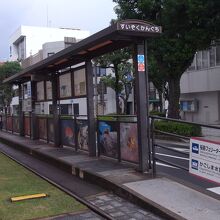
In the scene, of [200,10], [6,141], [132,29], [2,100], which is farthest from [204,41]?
[2,100]

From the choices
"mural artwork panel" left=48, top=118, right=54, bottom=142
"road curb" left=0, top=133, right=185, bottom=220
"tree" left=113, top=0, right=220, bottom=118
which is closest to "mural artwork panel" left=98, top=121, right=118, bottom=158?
"road curb" left=0, top=133, right=185, bottom=220

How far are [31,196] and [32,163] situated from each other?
5.29 metres

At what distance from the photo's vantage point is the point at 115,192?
8266 millimetres

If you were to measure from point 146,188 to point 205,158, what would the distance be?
4.11ft

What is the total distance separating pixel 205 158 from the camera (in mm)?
7254

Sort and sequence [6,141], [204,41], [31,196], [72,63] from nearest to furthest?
[31,196] < [72,63] < [6,141] < [204,41]

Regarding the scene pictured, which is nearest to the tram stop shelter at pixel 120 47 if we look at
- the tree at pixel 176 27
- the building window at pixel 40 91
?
the building window at pixel 40 91

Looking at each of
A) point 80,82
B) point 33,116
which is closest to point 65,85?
point 80,82

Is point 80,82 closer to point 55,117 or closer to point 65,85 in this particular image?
point 65,85

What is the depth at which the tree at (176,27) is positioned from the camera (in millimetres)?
21375

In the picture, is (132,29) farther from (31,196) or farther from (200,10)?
(200,10)

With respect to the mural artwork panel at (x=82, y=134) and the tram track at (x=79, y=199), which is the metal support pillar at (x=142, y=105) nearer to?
the tram track at (x=79, y=199)

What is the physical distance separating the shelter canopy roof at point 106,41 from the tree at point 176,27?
9550 millimetres

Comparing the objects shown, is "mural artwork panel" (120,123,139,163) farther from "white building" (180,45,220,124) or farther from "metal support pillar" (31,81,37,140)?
"white building" (180,45,220,124)
